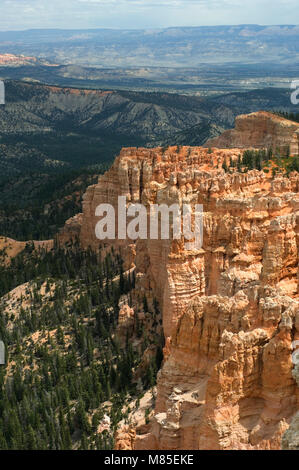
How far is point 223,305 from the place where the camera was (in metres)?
25.1

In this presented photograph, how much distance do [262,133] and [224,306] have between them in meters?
63.5

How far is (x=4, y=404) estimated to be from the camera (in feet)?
160

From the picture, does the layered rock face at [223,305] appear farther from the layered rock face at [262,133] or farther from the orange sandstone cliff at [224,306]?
the layered rock face at [262,133]

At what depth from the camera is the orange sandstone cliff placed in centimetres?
2112

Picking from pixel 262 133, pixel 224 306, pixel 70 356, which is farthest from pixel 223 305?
pixel 262 133

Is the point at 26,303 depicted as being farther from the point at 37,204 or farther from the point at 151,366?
the point at 37,204

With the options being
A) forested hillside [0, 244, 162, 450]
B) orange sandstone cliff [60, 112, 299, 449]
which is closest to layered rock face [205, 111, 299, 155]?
orange sandstone cliff [60, 112, 299, 449]

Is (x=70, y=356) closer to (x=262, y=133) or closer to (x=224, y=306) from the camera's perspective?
(x=224, y=306)

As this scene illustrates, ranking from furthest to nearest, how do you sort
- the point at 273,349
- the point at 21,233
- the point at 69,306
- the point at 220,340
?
1. the point at 21,233
2. the point at 69,306
3. the point at 220,340
4. the point at 273,349

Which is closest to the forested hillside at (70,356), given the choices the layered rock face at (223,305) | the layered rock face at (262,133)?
the layered rock face at (223,305)

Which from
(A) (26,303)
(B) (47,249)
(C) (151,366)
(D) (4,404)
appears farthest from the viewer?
(B) (47,249)

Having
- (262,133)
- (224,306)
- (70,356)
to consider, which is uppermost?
(262,133)

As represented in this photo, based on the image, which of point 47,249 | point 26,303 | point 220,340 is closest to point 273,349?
point 220,340
